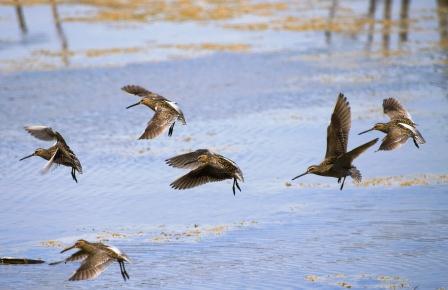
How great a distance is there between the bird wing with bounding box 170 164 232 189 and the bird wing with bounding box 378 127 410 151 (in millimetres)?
2329

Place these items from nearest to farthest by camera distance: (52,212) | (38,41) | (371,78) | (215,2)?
(52,212), (371,78), (38,41), (215,2)

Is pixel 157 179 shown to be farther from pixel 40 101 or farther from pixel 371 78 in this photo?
pixel 371 78

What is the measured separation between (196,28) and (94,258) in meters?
21.4

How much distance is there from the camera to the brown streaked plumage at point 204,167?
35.4 feet

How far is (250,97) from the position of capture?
2050 cm

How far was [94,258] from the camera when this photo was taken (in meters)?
9.69

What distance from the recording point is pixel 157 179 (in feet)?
48.2

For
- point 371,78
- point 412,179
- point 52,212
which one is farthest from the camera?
point 371,78

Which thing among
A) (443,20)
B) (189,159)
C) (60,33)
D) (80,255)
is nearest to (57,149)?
(189,159)

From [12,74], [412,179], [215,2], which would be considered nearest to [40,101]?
[12,74]

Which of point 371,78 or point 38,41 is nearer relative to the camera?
point 371,78

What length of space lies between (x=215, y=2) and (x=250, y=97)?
54.5 feet

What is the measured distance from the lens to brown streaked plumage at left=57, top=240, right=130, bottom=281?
9508 mm

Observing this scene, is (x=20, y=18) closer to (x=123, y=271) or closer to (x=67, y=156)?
(x=67, y=156)
